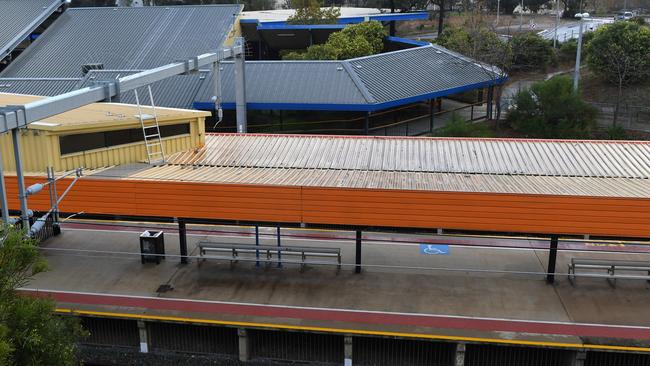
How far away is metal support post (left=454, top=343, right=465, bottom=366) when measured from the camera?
1424 centimetres

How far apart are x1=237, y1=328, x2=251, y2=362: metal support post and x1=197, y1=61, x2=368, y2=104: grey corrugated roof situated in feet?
54.8

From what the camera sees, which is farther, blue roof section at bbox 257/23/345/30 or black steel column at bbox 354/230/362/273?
blue roof section at bbox 257/23/345/30

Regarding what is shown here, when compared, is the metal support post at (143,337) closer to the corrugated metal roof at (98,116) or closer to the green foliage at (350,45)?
the corrugated metal roof at (98,116)

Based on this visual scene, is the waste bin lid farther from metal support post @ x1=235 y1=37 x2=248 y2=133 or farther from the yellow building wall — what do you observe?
metal support post @ x1=235 y1=37 x2=248 y2=133

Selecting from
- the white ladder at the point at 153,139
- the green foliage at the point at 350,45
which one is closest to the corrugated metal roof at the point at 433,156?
the white ladder at the point at 153,139

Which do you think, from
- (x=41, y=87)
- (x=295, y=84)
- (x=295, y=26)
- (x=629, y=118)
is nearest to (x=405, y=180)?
(x=295, y=84)

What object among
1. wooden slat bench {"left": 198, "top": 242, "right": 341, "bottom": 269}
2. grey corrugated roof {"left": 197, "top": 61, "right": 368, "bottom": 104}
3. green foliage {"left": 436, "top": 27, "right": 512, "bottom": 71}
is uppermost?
green foliage {"left": 436, "top": 27, "right": 512, "bottom": 71}

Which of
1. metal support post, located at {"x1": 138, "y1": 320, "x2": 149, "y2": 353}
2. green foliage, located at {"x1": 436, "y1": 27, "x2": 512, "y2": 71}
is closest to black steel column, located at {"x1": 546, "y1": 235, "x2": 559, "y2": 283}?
metal support post, located at {"x1": 138, "y1": 320, "x2": 149, "y2": 353}

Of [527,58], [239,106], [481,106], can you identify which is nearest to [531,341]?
[239,106]

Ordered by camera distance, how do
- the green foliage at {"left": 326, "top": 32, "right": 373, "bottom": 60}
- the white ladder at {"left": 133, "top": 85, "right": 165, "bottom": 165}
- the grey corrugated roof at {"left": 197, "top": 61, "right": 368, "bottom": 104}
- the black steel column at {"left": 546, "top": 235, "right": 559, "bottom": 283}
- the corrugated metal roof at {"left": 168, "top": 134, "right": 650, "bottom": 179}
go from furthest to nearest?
the green foliage at {"left": 326, "top": 32, "right": 373, "bottom": 60}
the grey corrugated roof at {"left": 197, "top": 61, "right": 368, "bottom": 104}
the white ladder at {"left": 133, "top": 85, "right": 165, "bottom": 165}
the corrugated metal roof at {"left": 168, "top": 134, "right": 650, "bottom": 179}
the black steel column at {"left": 546, "top": 235, "right": 559, "bottom": 283}

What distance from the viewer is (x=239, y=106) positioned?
28.2 meters

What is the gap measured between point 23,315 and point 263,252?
1054 cm

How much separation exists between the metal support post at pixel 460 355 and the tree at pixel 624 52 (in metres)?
25.0

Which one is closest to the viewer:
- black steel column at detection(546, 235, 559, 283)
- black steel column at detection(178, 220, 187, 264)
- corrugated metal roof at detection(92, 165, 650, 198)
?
corrugated metal roof at detection(92, 165, 650, 198)
